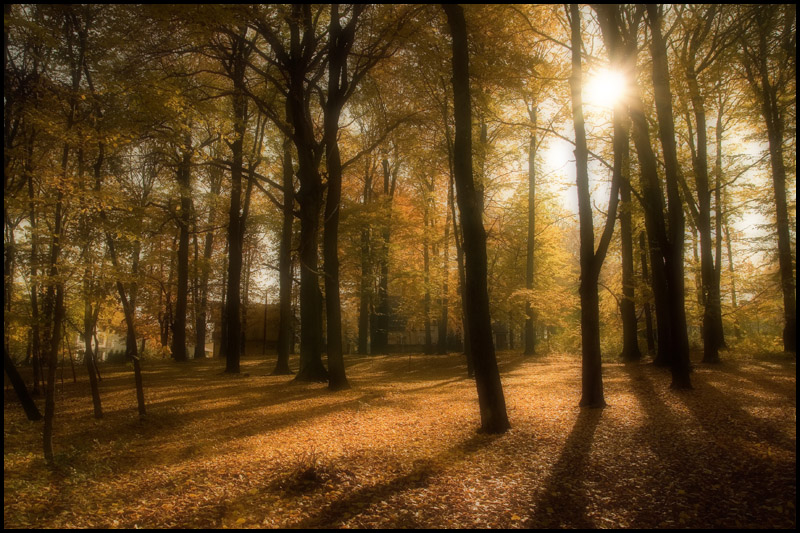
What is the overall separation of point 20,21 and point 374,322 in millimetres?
21255

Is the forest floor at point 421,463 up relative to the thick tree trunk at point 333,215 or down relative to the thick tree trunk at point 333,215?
down

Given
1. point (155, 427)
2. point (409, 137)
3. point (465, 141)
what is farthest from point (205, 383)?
point (465, 141)

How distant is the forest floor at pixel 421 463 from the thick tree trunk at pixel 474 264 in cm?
45

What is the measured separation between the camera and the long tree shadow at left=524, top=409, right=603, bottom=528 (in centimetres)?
363

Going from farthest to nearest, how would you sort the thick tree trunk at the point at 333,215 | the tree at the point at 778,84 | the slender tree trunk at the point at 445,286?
1. the slender tree trunk at the point at 445,286
2. the thick tree trunk at the point at 333,215
3. the tree at the point at 778,84

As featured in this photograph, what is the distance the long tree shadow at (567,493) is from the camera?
3.63m

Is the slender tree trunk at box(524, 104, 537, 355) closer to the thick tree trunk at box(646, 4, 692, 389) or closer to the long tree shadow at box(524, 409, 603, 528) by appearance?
the thick tree trunk at box(646, 4, 692, 389)

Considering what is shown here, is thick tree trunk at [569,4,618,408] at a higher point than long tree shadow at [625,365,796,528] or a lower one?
higher

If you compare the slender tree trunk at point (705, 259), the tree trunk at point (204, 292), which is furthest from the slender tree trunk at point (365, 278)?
the slender tree trunk at point (705, 259)

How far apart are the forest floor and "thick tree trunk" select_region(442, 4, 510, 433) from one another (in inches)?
17.9

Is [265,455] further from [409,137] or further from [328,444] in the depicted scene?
[409,137]

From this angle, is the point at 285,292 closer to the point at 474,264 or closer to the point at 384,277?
the point at 384,277

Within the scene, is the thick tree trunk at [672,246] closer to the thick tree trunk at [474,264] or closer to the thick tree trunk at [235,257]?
the thick tree trunk at [474,264]

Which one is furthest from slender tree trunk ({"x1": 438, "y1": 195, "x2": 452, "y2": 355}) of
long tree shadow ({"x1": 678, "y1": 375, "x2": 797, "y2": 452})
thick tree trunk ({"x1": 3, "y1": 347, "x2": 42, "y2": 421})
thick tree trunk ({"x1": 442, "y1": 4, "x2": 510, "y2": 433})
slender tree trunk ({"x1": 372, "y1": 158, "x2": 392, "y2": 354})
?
thick tree trunk ({"x1": 3, "y1": 347, "x2": 42, "y2": 421})
